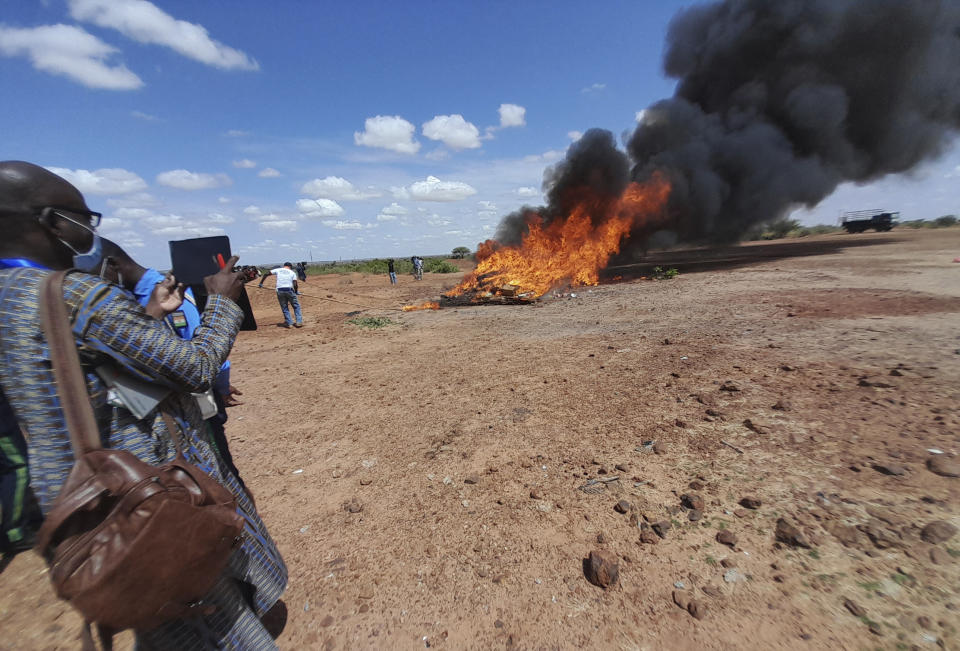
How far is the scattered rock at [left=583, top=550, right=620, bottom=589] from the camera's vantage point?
→ 87.9 inches

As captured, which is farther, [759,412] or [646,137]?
[646,137]

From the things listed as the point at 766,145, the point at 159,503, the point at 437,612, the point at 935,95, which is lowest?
the point at 437,612

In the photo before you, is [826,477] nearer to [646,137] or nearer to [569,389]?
[569,389]

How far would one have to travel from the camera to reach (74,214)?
140 cm

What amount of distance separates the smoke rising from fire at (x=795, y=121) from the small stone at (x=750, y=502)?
18960mm

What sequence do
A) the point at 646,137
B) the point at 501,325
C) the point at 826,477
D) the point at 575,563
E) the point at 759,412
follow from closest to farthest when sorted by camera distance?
the point at 575,563, the point at 826,477, the point at 759,412, the point at 501,325, the point at 646,137

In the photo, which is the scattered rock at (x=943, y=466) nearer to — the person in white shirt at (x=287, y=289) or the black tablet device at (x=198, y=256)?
the black tablet device at (x=198, y=256)

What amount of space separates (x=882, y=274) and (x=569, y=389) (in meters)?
12.8

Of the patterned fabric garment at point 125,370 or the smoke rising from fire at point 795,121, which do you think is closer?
the patterned fabric garment at point 125,370

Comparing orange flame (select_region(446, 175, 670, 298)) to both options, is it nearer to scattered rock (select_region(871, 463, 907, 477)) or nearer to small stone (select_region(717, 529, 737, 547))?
scattered rock (select_region(871, 463, 907, 477))

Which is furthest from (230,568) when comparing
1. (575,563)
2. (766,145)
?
(766,145)

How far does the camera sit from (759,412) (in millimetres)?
3762

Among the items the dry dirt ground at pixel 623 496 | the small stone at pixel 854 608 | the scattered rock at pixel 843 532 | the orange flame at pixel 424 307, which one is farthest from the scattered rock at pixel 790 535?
the orange flame at pixel 424 307

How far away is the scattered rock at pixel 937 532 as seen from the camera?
217 cm
